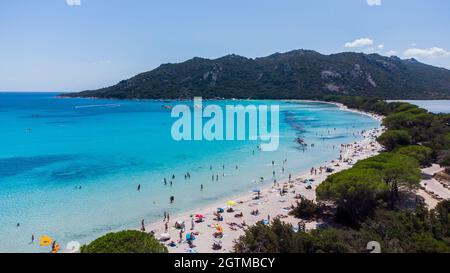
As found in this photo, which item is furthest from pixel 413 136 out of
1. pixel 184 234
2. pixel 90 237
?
pixel 90 237

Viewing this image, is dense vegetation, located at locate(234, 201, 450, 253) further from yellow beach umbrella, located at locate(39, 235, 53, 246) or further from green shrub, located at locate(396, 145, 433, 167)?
green shrub, located at locate(396, 145, 433, 167)

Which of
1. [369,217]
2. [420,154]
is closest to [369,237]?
[369,217]

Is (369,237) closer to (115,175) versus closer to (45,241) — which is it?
(45,241)

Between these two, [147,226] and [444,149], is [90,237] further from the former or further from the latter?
[444,149]

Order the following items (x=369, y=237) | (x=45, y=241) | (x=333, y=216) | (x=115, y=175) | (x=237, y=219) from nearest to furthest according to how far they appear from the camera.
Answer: (x=369, y=237)
(x=45, y=241)
(x=333, y=216)
(x=237, y=219)
(x=115, y=175)

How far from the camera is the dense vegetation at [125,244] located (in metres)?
13.7

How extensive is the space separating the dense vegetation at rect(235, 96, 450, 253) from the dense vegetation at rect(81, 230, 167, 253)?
520 cm

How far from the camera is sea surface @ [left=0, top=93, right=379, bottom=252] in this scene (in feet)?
79.7

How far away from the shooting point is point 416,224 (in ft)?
53.7

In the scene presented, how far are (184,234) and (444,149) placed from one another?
35370mm

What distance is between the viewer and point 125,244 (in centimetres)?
1391

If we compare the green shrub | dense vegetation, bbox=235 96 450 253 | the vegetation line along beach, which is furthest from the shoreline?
the green shrub

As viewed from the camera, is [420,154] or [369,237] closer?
[369,237]

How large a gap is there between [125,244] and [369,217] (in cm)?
1542
